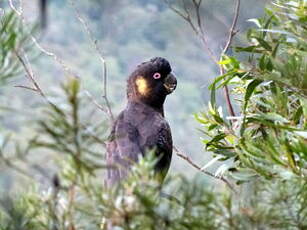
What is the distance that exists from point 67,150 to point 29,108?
62 mm

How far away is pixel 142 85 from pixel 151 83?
0.03 meters

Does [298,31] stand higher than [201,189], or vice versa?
[298,31]

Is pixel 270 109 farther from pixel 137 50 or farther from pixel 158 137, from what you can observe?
pixel 137 50

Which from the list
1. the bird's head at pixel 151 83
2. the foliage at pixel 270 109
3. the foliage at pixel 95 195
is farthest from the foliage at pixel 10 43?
the bird's head at pixel 151 83

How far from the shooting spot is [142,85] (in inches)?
96.8

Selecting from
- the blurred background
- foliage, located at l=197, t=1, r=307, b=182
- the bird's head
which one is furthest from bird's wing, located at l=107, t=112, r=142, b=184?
the blurred background

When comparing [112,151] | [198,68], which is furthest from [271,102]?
[198,68]

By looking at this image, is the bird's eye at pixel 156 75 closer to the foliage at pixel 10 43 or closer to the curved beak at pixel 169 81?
the curved beak at pixel 169 81

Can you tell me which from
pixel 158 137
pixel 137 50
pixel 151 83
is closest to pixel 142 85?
pixel 151 83

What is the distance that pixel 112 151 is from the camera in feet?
6.06

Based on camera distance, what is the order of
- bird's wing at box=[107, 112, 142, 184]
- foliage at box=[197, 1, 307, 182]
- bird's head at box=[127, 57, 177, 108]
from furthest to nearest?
1. bird's head at box=[127, 57, 177, 108]
2. bird's wing at box=[107, 112, 142, 184]
3. foliage at box=[197, 1, 307, 182]

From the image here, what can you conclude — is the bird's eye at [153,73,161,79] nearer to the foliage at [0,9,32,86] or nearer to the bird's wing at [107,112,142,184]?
the bird's wing at [107,112,142,184]

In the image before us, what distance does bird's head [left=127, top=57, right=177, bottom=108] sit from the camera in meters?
2.43

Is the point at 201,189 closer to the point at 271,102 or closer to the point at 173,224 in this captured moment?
the point at 173,224
